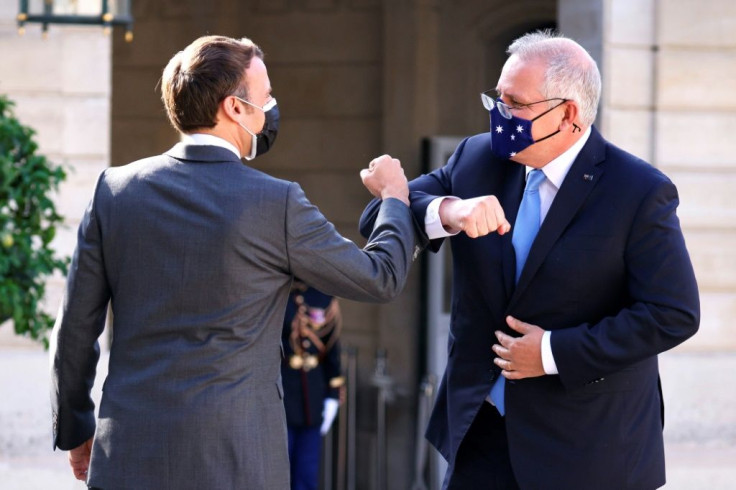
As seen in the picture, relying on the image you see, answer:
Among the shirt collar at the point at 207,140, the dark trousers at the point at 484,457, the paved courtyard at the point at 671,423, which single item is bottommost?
the paved courtyard at the point at 671,423

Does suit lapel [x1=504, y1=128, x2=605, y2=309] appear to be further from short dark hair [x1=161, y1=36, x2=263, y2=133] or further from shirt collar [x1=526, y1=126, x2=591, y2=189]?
short dark hair [x1=161, y1=36, x2=263, y2=133]

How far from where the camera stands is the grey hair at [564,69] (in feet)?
10.8

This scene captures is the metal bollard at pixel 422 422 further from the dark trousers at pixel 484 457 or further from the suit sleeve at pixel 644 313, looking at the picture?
the suit sleeve at pixel 644 313

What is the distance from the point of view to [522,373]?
3.19 metres

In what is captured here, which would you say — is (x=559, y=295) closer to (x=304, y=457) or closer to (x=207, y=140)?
(x=207, y=140)

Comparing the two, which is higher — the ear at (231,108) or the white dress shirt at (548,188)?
the ear at (231,108)

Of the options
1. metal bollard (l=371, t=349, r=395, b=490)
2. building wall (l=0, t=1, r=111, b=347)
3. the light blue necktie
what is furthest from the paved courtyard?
the light blue necktie

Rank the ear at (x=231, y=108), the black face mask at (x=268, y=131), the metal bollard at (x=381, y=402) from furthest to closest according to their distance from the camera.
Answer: the metal bollard at (x=381, y=402), the black face mask at (x=268, y=131), the ear at (x=231, y=108)

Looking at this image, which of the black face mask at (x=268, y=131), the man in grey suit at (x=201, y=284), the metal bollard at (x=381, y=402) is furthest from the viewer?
the metal bollard at (x=381, y=402)

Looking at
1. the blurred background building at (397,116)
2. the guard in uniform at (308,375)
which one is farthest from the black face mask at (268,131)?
the guard in uniform at (308,375)

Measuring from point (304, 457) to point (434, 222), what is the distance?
4080 mm

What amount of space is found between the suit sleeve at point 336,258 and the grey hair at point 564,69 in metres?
0.66

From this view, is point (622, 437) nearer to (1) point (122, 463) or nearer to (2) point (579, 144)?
(2) point (579, 144)

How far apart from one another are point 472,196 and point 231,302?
94 cm
